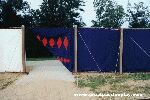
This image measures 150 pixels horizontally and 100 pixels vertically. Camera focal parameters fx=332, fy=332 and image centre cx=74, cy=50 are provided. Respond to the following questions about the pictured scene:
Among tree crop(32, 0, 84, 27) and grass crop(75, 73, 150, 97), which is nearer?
grass crop(75, 73, 150, 97)

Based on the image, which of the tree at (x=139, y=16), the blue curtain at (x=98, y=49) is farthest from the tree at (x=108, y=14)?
the blue curtain at (x=98, y=49)

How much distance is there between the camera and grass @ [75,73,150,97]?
10829 mm

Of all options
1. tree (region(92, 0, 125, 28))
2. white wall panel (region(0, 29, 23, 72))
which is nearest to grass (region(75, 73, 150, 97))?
white wall panel (region(0, 29, 23, 72))

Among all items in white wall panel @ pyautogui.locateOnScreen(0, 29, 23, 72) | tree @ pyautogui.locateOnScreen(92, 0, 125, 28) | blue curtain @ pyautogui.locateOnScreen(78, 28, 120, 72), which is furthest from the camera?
tree @ pyautogui.locateOnScreen(92, 0, 125, 28)

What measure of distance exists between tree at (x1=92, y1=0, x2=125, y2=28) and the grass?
38.8 m

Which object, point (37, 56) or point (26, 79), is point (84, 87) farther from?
point (37, 56)

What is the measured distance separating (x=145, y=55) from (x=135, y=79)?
2300 mm

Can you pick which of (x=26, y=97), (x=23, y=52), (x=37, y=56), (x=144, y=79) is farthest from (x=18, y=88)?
(x=37, y=56)

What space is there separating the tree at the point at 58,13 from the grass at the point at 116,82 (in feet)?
89.8

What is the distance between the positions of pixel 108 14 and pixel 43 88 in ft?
149

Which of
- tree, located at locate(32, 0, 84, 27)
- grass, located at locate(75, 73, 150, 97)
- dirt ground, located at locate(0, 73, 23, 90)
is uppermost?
tree, located at locate(32, 0, 84, 27)

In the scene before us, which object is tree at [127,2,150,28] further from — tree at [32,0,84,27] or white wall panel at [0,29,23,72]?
white wall panel at [0,29,23,72]

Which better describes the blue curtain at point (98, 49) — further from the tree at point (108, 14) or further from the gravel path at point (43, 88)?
the tree at point (108, 14)

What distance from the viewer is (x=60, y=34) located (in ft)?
49.8
